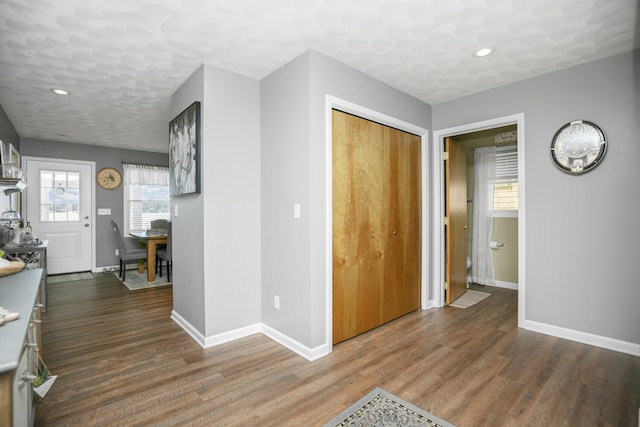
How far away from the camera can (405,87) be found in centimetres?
320

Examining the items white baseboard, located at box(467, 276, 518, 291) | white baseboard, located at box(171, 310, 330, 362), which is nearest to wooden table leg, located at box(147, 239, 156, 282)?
white baseboard, located at box(171, 310, 330, 362)

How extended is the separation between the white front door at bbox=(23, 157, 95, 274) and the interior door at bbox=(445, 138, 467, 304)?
20.1 ft

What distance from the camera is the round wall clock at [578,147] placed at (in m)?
2.63

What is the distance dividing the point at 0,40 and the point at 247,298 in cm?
264

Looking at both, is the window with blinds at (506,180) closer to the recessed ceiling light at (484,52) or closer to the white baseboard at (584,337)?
the white baseboard at (584,337)

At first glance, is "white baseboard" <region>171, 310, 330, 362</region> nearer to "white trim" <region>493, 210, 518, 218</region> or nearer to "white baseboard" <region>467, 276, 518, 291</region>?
"white baseboard" <region>467, 276, 518, 291</region>

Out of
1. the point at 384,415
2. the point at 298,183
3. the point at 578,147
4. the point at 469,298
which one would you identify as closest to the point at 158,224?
the point at 298,183

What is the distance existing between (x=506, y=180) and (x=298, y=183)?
3.39 metres

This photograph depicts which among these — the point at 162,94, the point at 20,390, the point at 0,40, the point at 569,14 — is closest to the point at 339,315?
the point at 20,390

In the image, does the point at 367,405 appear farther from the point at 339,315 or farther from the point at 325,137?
the point at 325,137

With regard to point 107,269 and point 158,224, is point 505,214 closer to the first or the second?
point 158,224

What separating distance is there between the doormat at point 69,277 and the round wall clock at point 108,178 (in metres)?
1.62

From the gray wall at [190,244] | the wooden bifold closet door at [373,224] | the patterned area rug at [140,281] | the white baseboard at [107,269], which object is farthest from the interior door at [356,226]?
the white baseboard at [107,269]

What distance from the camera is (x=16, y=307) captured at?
4.42 ft
